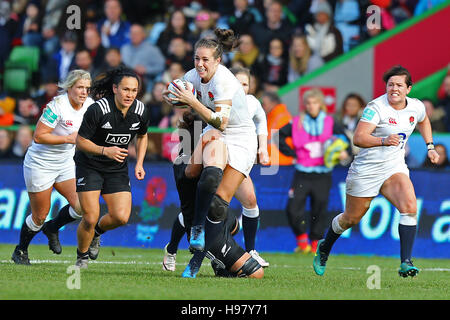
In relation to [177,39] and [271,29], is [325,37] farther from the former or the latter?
[177,39]

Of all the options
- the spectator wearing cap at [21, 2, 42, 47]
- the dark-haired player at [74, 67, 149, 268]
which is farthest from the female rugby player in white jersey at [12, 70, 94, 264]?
the spectator wearing cap at [21, 2, 42, 47]

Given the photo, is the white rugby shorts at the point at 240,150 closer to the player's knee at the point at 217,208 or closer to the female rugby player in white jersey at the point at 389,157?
the player's knee at the point at 217,208

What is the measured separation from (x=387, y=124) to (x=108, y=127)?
2.76 m

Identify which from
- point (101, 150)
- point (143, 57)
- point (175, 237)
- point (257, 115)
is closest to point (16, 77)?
point (143, 57)

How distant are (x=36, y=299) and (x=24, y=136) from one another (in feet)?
26.0

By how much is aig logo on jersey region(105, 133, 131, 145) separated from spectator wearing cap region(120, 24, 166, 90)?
25.4 feet

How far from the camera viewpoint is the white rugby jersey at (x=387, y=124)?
9078 mm

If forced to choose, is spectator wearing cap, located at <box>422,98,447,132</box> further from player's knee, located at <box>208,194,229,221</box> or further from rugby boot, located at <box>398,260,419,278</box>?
player's knee, located at <box>208,194,229,221</box>

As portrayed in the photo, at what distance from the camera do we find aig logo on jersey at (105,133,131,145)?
9.03 meters

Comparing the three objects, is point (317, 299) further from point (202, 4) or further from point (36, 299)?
point (202, 4)

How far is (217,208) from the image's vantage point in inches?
330

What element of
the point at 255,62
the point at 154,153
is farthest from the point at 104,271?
the point at 255,62

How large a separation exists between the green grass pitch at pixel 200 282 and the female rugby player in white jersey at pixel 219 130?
0.59 meters

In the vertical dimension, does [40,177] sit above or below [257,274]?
above
